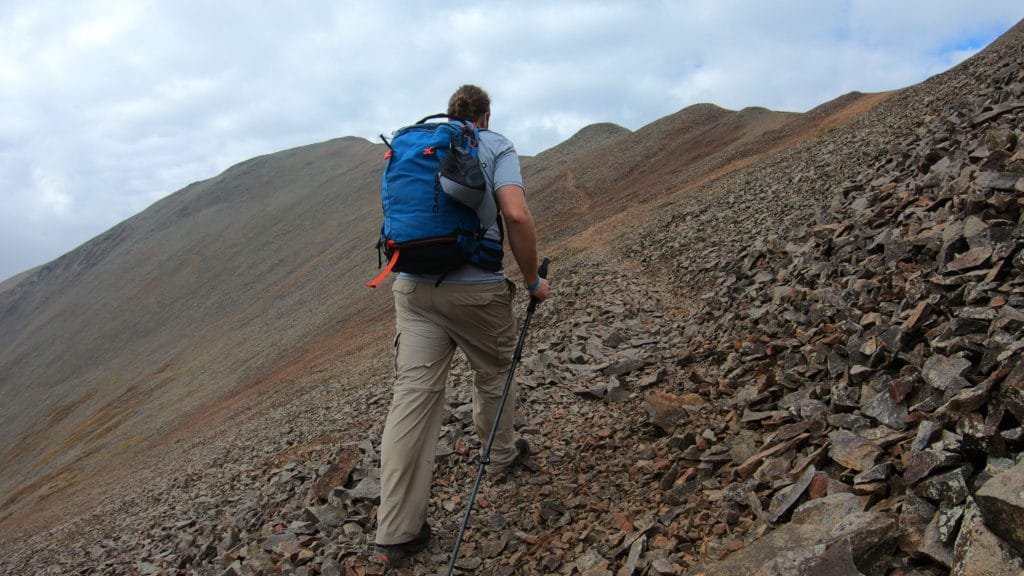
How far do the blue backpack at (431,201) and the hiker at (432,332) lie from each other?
0.48 feet

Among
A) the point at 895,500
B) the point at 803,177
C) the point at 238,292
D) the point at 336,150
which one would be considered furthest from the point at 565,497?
the point at 336,150

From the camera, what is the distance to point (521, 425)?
543 cm

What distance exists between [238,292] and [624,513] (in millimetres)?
46903

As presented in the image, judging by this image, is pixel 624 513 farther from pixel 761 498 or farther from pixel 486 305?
pixel 486 305

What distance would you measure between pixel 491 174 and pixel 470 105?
1.88ft

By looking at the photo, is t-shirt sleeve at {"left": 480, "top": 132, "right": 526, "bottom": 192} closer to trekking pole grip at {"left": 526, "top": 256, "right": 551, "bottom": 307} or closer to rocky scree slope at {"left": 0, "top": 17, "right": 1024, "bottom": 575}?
trekking pole grip at {"left": 526, "top": 256, "right": 551, "bottom": 307}

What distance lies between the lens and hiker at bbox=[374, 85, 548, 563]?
367 cm

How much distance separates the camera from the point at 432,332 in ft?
12.6

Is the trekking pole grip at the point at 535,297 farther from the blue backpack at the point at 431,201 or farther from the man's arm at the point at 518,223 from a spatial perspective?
the blue backpack at the point at 431,201

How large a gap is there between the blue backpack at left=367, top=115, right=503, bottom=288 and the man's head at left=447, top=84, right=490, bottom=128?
32 cm

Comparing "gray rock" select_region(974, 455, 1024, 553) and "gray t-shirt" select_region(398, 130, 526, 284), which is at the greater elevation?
"gray t-shirt" select_region(398, 130, 526, 284)

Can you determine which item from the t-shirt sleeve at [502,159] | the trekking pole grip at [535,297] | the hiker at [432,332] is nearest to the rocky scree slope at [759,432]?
the hiker at [432,332]

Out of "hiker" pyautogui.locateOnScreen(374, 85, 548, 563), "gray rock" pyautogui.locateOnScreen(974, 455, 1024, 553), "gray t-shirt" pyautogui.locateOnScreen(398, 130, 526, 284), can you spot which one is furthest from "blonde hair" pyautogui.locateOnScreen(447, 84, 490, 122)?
"gray rock" pyautogui.locateOnScreen(974, 455, 1024, 553)

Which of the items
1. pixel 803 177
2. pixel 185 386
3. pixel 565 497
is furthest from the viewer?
pixel 185 386
